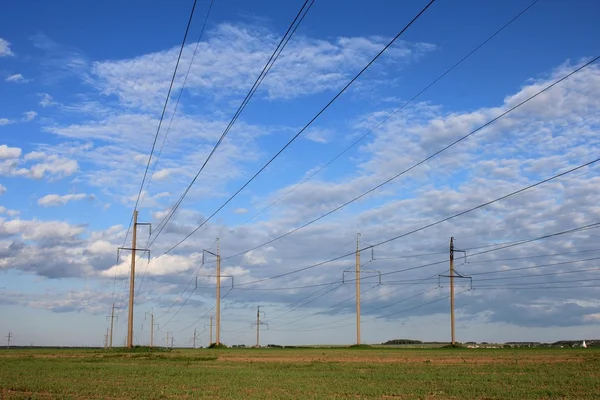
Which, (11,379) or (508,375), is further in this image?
(508,375)

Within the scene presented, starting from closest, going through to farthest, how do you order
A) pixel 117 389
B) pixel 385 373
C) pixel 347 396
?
pixel 347 396 < pixel 117 389 < pixel 385 373

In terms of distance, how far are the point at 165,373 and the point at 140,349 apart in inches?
1495

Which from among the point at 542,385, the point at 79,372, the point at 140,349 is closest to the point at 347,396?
the point at 542,385

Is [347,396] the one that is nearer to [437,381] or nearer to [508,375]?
[437,381]

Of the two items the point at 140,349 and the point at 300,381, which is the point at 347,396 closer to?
the point at 300,381

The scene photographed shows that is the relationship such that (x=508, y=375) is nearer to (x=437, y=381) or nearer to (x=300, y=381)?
(x=437, y=381)

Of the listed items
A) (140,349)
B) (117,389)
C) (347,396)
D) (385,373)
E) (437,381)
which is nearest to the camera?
(347,396)

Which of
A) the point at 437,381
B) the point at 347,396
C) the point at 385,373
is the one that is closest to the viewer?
the point at 347,396

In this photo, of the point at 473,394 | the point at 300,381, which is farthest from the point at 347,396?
the point at 300,381

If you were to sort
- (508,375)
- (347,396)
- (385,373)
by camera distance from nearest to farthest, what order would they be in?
(347,396) → (508,375) → (385,373)

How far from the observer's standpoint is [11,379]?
115 feet

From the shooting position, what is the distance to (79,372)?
139 ft

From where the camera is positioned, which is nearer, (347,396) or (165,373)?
(347,396)

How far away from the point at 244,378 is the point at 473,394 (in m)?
15.3
